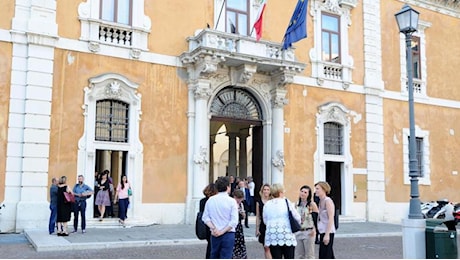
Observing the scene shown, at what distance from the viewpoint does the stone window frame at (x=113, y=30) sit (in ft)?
52.0

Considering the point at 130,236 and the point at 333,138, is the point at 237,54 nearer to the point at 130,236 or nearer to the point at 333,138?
the point at 333,138

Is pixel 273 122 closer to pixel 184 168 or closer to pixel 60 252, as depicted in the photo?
pixel 184 168

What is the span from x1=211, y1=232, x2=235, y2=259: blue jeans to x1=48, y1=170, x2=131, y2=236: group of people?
7052 millimetres

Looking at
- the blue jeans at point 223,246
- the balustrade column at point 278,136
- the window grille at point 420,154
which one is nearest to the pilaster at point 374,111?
the window grille at point 420,154

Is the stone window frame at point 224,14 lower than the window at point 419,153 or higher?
higher

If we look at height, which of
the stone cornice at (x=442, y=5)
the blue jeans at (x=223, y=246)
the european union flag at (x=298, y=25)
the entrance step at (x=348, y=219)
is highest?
the stone cornice at (x=442, y=5)

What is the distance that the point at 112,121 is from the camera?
16.2 meters

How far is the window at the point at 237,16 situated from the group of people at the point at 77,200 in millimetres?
6836

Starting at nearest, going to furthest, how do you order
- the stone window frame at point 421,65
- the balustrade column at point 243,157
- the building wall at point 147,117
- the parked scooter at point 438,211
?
1. the building wall at point 147,117
2. the parked scooter at point 438,211
3. the balustrade column at point 243,157
4. the stone window frame at point 421,65

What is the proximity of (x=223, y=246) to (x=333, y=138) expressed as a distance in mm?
14181

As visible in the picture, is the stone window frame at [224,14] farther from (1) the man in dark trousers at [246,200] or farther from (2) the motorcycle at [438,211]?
(2) the motorcycle at [438,211]

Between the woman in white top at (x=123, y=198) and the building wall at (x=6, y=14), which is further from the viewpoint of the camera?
the woman in white top at (x=123, y=198)

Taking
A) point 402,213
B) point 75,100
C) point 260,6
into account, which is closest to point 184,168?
point 75,100

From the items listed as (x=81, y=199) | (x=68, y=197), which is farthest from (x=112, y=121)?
(x=68, y=197)
